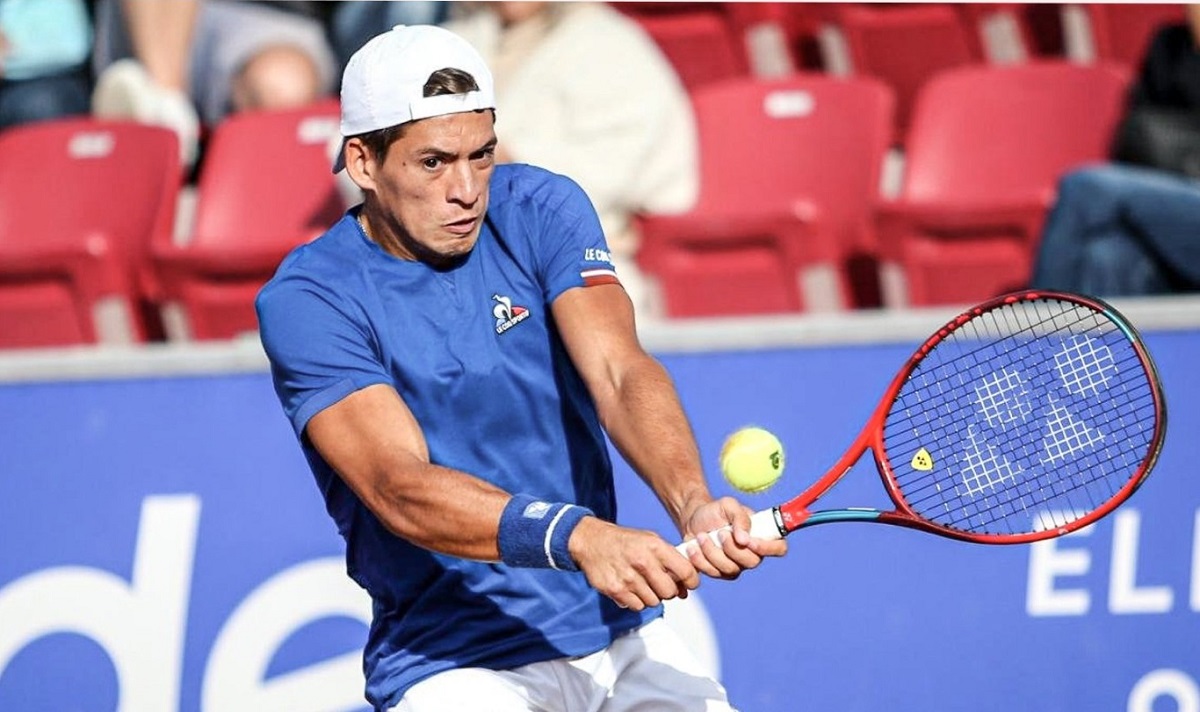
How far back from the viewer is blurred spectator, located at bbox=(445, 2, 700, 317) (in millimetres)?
7133

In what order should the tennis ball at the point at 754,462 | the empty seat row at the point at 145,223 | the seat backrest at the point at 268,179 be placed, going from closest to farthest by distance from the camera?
the tennis ball at the point at 754,462 → the empty seat row at the point at 145,223 → the seat backrest at the point at 268,179

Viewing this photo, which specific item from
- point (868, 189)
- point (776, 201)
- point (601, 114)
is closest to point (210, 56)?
point (601, 114)

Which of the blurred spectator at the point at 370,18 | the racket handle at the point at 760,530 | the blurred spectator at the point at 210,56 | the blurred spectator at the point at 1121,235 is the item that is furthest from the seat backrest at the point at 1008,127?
the racket handle at the point at 760,530

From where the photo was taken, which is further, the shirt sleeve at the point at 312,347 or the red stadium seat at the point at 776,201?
the red stadium seat at the point at 776,201

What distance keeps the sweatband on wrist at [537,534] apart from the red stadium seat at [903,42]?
17.5ft

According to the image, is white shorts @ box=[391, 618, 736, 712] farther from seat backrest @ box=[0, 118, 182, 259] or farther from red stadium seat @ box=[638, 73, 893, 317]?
seat backrest @ box=[0, 118, 182, 259]

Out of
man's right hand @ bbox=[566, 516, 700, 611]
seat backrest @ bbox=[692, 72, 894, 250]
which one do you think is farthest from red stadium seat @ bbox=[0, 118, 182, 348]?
man's right hand @ bbox=[566, 516, 700, 611]

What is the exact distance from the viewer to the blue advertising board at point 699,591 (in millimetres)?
5473

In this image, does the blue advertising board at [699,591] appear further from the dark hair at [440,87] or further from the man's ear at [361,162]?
the dark hair at [440,87]

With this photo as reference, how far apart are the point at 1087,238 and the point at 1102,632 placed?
5.52 feet

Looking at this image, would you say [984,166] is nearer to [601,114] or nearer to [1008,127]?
[1008,127]

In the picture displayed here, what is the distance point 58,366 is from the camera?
5551 millimetres

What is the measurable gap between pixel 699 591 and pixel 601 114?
2.33 m

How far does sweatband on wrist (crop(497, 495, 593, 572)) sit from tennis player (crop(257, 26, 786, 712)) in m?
0.06
